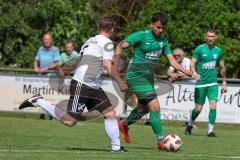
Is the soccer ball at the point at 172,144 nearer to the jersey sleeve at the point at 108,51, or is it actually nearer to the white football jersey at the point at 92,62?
the white football jersey at the point at 92,62

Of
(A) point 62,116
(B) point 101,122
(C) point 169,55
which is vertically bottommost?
(B) point 101,122

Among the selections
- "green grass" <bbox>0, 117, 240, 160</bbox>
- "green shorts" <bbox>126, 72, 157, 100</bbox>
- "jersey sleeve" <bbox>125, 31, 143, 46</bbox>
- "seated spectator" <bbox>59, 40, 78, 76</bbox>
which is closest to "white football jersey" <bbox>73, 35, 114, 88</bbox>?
"jersey sleeve" <bbox>125, 31, 143, 46</bbox>

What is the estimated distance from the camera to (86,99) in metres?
12.9

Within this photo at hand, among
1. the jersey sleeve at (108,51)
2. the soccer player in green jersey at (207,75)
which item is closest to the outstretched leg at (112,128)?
the jersey sleeve at (108,51)

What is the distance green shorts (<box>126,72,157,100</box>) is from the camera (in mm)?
13922

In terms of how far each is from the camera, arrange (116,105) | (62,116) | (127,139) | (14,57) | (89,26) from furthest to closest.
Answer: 1. (89,26)
2. (14,57)
3. (116,105)
4. (127,139)
5. (62,116)

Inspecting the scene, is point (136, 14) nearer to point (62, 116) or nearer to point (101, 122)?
point (101, 122)

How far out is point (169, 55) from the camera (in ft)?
45.8

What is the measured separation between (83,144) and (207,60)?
211 inches

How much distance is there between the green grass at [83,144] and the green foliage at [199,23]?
571cm

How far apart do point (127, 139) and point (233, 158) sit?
280 centimetres

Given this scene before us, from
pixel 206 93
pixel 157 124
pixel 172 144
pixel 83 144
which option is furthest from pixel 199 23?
pixel 172 144

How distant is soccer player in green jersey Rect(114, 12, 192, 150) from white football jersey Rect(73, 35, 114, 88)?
756 mm

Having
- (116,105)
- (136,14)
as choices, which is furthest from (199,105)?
(136,14)
